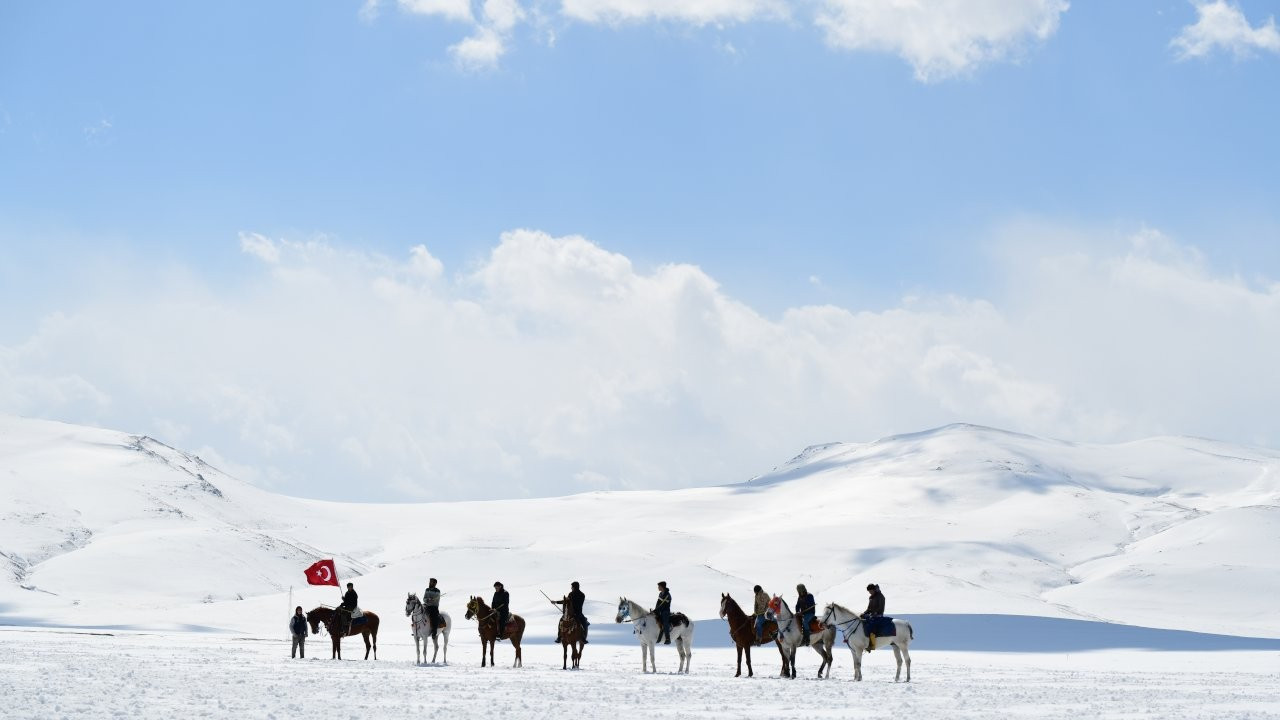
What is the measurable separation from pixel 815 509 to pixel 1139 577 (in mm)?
67877

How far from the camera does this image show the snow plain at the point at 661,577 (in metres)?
26.5

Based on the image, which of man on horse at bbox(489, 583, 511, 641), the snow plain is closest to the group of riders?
man on horse at bbox(489, 583, 511, 641)

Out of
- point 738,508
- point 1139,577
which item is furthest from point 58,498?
point 1139,577

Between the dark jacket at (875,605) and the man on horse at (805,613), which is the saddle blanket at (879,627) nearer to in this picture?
the dark jacket at (875,605)

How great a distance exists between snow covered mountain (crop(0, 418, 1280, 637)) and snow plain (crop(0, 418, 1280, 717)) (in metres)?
0.45

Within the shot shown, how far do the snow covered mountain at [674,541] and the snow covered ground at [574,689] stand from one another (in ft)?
127

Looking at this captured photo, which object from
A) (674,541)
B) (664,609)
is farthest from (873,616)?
(674,541)

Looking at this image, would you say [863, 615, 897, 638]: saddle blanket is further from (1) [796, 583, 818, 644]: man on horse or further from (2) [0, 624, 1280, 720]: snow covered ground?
(1) [796, 583, 818, 644]: man on horse

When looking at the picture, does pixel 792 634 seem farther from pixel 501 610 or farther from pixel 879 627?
pixel 501 610

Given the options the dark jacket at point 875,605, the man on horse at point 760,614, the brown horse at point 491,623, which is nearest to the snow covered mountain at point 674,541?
the brown horse at point 491,623

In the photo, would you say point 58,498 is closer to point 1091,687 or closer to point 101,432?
point 101,432

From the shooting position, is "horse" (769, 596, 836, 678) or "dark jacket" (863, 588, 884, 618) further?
"horse" (769, 596, 836, 678)

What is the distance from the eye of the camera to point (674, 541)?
5054 inches

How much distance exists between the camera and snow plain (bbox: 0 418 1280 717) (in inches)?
1043
